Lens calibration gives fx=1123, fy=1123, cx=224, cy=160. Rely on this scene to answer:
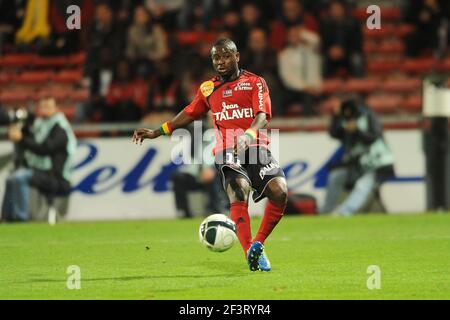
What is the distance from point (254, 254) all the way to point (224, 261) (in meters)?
1.42

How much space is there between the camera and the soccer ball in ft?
30.4

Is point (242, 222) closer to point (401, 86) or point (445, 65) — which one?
point (401, 86)

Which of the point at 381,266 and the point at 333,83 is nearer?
the point at 381,266

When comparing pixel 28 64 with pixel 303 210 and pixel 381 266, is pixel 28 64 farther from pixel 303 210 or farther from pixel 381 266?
pixel 381 266

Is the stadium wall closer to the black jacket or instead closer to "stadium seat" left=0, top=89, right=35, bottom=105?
the black jacket

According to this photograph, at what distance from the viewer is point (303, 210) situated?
16.6m

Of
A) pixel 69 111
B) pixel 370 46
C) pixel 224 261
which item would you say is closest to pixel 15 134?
pixel 69 111

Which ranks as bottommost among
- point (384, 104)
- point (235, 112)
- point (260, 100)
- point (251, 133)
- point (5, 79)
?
point (384, 104)

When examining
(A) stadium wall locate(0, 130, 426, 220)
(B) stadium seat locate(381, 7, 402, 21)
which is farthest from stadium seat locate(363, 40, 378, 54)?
(A) stadium wall locate(0, 130, 426, 220)

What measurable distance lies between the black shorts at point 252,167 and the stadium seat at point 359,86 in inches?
393

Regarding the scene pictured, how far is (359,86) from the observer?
64.1 ft

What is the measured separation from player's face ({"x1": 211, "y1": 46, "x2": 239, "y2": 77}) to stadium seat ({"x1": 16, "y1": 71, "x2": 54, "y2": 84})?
12.0 meters
